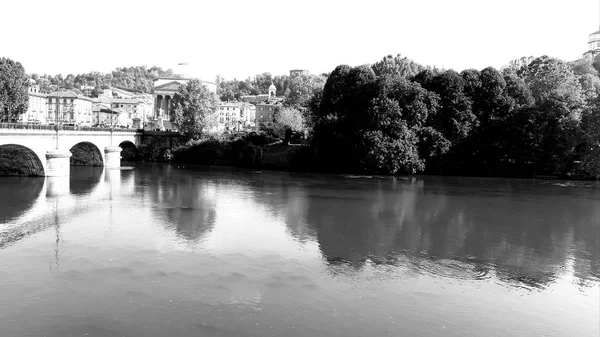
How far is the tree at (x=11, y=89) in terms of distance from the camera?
66.8 meters

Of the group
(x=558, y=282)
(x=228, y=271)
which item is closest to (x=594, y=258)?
(x=558, y=282)

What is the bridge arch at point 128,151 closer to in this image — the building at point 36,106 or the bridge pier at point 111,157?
the bridge pier at point 111,157

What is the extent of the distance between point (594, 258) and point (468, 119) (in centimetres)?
4003

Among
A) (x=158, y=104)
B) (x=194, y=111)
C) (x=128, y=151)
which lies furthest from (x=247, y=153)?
(x=158, y=104)

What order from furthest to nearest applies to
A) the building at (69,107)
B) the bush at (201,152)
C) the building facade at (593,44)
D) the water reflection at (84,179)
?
1. the building facade at (593,44)
2. the building at (69,107)
3. the bush at (201,152)
4. the water reflection at (84,179)

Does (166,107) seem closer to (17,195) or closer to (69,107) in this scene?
(69,107)

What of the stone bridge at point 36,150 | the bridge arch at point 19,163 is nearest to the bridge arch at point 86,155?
the stone bridge at point 36,150

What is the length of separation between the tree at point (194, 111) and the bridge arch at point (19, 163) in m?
35.0

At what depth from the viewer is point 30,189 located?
43781 millimetres

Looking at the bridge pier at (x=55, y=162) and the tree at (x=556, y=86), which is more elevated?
the tree at (x=556, y=86)

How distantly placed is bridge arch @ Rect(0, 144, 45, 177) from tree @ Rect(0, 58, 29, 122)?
55.1 ft

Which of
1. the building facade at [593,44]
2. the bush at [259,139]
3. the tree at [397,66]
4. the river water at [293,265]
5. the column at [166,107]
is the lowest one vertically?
the river water at [293,265]

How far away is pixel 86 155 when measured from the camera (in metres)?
70.4

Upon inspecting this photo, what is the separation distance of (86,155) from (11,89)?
12.2 m
